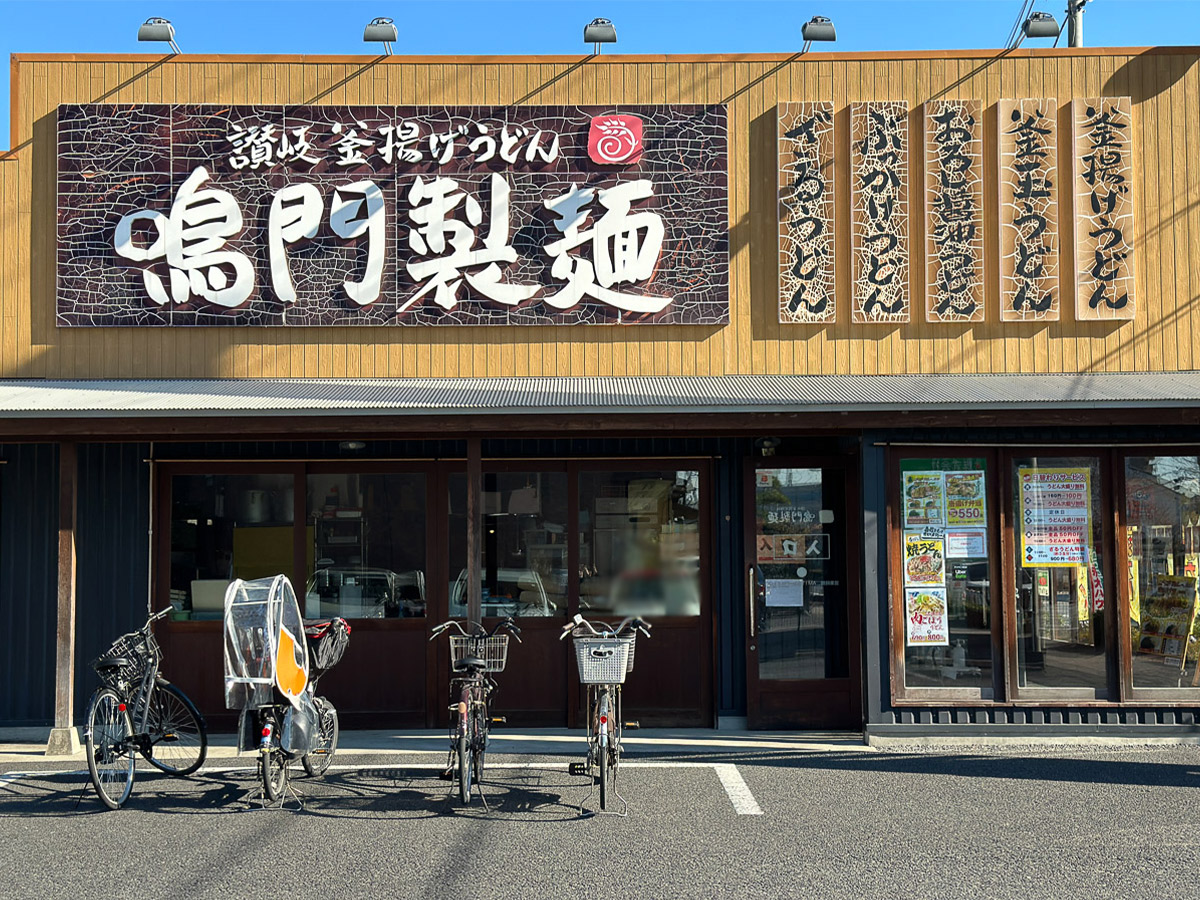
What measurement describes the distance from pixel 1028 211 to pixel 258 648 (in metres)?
7.59

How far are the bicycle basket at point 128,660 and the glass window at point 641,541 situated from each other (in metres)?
3.71

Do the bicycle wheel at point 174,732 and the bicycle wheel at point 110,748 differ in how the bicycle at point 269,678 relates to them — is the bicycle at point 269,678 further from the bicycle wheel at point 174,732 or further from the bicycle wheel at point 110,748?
the bicycle wheel at point 110,748

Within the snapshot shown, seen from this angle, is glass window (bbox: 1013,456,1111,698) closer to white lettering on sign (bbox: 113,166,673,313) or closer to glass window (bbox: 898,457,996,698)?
glass window (bbox: 898,457,996,698)

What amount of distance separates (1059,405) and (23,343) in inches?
350

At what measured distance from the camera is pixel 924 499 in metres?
9.05

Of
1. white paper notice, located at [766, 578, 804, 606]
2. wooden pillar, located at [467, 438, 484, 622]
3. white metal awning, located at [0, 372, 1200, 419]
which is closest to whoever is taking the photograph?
white metal awning, located at [0, 372, 1200, 419]

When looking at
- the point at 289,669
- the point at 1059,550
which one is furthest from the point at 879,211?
the point at 289,669

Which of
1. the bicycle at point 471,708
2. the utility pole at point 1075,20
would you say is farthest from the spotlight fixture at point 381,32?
the utility pole at point 1075,20

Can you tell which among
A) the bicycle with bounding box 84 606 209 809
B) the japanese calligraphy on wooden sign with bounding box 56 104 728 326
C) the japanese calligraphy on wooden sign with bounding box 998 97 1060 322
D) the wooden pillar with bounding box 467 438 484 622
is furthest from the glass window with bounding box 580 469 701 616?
the bicycle with bounding box 84 606 209 809

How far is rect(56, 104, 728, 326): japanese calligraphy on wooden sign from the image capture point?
10.1 m

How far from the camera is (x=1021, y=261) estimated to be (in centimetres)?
1007

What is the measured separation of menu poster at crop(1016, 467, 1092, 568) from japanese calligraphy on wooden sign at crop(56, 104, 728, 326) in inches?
121

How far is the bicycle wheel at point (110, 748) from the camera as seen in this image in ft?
22.6

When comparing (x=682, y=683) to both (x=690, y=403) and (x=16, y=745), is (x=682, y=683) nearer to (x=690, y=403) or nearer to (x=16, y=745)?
(x=690, y=403)
